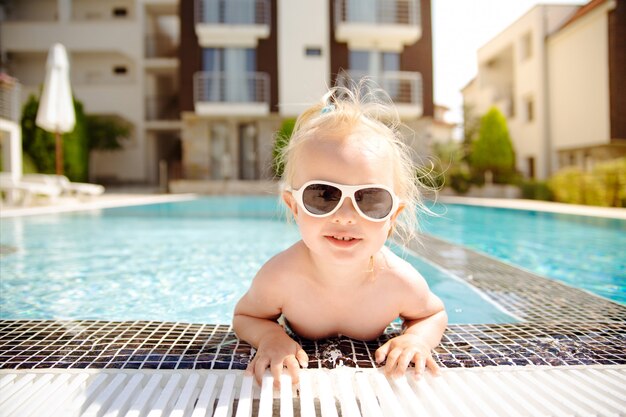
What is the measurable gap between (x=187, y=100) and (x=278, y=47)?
4.37 m

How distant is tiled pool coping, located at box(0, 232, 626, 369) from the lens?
64.4 inches

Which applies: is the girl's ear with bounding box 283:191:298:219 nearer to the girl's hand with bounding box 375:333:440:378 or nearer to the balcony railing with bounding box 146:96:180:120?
the girl's hand with bounding box 375:333:440:378

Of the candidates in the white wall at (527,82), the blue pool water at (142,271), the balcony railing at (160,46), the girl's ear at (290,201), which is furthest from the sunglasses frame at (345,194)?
the balcony railing at (160,46)

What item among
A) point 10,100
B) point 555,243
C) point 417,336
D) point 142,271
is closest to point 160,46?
point 10,100

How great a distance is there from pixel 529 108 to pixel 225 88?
1347cm

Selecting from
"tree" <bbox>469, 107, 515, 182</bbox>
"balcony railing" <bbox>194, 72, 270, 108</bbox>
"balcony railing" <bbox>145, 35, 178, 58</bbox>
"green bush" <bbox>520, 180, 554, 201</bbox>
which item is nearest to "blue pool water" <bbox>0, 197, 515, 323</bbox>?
"green bush" <bbox>520, 180, 554, 201</bbox>

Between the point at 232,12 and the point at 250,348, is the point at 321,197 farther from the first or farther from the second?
the point at 232,12

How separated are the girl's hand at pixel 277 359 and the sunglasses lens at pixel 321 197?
47 cm

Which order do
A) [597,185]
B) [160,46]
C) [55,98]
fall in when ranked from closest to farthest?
[597,185]
[55,98]
[160,46]

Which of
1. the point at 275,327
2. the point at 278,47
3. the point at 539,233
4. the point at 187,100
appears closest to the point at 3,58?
the point at 187,100

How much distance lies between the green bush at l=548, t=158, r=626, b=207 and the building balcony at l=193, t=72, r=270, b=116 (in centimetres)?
1134

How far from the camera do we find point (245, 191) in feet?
61.6

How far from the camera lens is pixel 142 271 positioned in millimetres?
4582

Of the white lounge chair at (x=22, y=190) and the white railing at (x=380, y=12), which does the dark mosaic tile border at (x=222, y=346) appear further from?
the white railing at (x=380, y=12)
